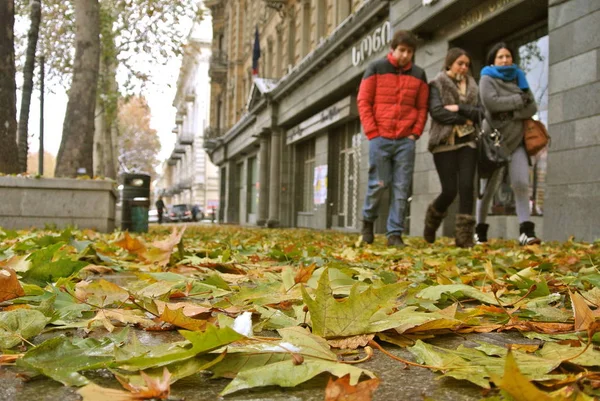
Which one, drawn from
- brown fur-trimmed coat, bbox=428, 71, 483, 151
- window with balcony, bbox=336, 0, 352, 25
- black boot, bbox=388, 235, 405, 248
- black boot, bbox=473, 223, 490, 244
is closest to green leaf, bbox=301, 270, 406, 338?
black boot, bbox=388, 235, 405, 248

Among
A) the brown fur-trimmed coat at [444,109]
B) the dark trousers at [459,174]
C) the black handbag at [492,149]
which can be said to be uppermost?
the brown fur-trimmed coat at [444,109]

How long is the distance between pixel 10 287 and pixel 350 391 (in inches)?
64.4

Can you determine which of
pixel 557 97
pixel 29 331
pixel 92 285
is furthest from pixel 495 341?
pixel 557 97

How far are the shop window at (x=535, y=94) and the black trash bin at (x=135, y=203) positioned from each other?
6.92m

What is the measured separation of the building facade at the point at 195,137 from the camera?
68500 mm

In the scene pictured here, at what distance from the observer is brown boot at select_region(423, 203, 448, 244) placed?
24.3ft

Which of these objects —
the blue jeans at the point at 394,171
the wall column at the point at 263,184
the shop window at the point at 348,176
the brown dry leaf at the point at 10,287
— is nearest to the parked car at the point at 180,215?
the wall column at the point at 263,184

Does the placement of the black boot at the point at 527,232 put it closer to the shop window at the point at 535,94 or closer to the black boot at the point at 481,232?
the black boot at the point at 481,232

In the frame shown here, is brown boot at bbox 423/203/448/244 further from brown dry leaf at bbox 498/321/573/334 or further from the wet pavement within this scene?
the wet pavement

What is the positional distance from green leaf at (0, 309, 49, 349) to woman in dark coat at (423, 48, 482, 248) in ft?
18.6

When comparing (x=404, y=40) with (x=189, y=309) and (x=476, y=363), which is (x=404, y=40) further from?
(x=476, y=363)

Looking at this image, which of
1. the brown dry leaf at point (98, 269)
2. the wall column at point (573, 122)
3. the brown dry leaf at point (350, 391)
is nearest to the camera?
the brown dry leaf at point (350, 391)

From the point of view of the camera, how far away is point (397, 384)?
1369mm

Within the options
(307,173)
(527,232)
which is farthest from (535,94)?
(307,173)
